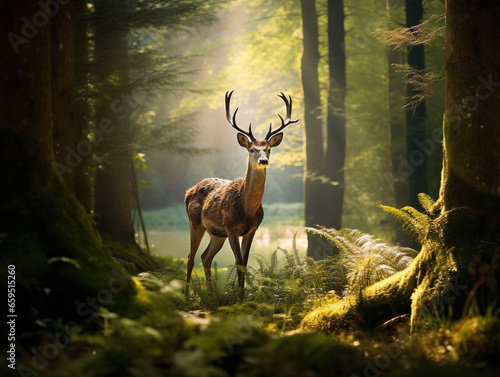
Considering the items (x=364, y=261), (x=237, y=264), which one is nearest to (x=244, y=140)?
(x=237, y=264)

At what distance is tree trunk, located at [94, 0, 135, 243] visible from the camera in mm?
10266

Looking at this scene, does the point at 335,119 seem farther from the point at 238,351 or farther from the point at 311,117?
the point at 238,351

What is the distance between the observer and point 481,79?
496 centimetres

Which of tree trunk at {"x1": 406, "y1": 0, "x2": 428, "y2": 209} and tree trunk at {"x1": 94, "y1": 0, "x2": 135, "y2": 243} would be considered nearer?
tree trunk at {"x1": 94, "y1": 0, "x2": 135, "y2": 243}

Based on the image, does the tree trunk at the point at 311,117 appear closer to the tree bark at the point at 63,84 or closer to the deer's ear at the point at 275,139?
the deer's ear at the point at 275,139

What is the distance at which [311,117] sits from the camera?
52.2ft

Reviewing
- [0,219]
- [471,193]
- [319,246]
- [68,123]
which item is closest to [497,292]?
[471,193]

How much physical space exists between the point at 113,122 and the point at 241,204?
6475 mm

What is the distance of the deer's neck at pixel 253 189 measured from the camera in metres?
8.02

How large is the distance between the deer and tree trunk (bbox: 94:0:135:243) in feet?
8.31

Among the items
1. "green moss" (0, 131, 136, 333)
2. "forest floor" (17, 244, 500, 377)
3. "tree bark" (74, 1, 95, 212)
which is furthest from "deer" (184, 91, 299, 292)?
"forest floor" (17, 244, 500, 377)

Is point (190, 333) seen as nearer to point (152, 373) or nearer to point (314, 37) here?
point (152, 373)

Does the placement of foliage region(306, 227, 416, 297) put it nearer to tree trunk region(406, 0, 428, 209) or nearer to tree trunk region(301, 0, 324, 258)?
tree trunk region(406, 0, 428, 209)

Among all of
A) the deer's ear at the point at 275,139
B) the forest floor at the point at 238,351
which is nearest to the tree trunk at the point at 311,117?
the deer's ear at the point at 275,139
